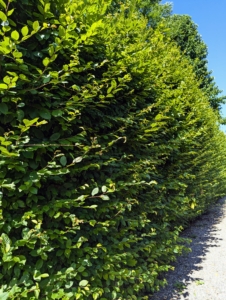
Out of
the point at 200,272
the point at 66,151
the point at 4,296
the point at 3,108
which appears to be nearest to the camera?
the point at 4,296

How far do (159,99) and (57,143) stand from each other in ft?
5.49

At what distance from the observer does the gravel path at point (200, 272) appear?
311cm

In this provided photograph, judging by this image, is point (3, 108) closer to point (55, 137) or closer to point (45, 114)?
point (45, 114)

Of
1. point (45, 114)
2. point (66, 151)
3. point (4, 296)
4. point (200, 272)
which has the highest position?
point (45, 114)

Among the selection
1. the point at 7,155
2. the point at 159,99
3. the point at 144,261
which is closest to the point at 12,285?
the point at 7,155

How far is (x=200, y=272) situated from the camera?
3.77 meters

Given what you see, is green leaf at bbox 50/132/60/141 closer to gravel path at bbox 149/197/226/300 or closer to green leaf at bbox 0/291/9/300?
green leaf at bbox 0/291/9/300

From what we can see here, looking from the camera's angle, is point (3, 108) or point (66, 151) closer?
point (3, 108)

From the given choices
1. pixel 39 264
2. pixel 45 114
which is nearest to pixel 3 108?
A: pixel 45 114

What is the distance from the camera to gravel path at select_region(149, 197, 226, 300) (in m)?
3.11

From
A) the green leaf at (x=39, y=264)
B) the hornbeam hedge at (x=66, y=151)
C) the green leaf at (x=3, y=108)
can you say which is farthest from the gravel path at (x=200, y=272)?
the green leaf at (x=3, y=108)

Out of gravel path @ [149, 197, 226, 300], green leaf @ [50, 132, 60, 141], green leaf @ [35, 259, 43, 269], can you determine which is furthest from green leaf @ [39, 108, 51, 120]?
gravel path @ [149, 197, 226, 300]

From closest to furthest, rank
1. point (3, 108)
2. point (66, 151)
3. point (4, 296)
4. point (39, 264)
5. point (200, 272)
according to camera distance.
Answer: point (4, 296), point (3, 108), point (39, 264), point (66, 151), point (200, 272)

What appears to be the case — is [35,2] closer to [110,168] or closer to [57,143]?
[57,143]
